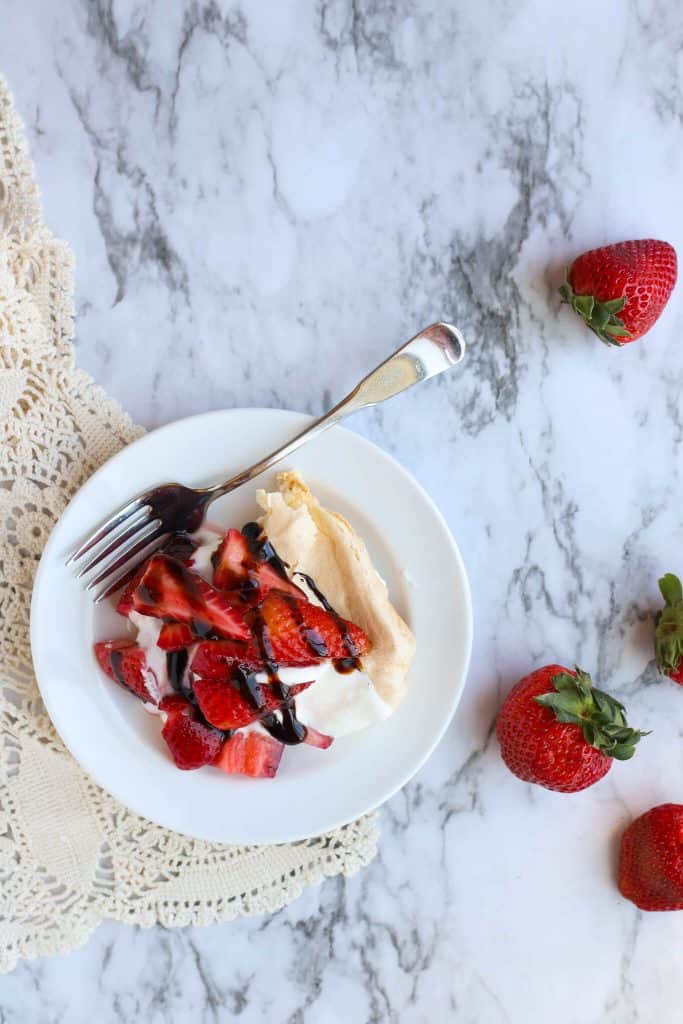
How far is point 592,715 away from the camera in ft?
5.43

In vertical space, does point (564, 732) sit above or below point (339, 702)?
below

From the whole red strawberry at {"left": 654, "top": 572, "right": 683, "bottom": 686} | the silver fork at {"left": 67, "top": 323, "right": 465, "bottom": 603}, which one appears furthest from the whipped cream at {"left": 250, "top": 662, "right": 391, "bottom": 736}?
the whole red strawberry at {"left": 654, "top": 572, "right": 683, "bottom": 686}

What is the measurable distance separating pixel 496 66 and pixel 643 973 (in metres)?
1.67

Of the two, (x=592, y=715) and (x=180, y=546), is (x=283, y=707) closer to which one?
(x=180, y=546)

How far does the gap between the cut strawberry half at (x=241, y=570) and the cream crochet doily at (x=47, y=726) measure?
0.90ft

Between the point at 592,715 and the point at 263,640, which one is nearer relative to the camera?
the point at 263,640

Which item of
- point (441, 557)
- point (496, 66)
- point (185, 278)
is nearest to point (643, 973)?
point (441, 557)

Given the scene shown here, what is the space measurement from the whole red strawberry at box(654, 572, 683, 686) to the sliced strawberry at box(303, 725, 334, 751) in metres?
0.62

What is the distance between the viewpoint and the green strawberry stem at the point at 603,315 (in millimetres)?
1657

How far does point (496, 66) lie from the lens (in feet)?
5.67

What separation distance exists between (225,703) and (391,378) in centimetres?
58

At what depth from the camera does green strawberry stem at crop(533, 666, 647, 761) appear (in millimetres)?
1633

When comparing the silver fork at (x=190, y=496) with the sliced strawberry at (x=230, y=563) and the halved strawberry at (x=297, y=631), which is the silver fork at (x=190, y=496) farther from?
the halved strawberry at (x=297, y=631)

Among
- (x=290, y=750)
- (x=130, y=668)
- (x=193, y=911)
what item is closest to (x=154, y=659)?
(x=130, y=668)
